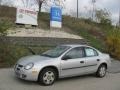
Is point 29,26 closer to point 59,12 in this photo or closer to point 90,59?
point 59,12

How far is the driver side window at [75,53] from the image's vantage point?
1060 centimetres

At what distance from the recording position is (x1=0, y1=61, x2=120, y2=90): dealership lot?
31.1 ft

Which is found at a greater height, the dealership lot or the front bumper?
the front bumper

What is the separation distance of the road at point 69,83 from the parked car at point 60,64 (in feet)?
0.92

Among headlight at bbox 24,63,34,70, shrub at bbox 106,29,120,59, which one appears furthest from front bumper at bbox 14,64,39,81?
shrub at bbox 106,29,120,59

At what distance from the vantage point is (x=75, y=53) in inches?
429

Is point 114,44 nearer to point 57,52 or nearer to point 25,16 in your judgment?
point 25,16

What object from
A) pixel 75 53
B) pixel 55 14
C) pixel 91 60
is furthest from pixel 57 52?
pixel 55 14

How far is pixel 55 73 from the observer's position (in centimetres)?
1002

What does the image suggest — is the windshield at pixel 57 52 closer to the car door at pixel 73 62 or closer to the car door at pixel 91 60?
the car door at pixel 73 62

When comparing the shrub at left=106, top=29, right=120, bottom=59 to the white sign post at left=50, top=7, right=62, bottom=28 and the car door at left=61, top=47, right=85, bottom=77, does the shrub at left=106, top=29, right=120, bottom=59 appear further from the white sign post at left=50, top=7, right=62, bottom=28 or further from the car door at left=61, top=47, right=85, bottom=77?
the car door at left=61, top=47, right=85, bottom=77

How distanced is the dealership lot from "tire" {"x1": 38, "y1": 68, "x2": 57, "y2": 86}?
190 mm

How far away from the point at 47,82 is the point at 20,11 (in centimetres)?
1154

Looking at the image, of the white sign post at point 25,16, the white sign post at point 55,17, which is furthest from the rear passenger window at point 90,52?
the white sign post at point 55,17
